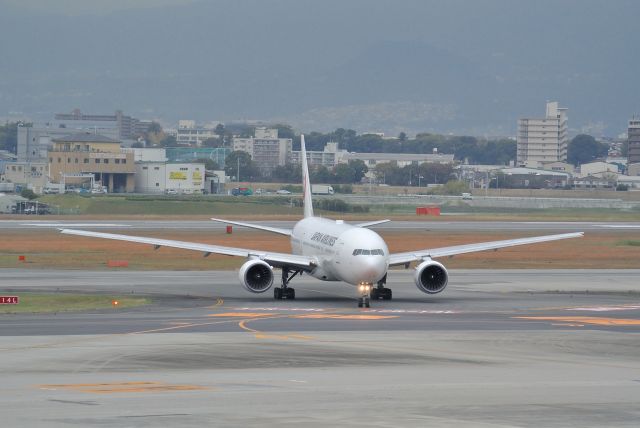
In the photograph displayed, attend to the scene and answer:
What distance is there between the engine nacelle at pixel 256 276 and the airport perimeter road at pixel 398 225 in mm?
56948

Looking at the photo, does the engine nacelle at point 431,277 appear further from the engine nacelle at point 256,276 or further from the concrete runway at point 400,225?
the concrete runway at point 400,225

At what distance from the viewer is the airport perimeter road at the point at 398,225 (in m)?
111

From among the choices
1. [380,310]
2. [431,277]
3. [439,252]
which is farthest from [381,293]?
[380,310]

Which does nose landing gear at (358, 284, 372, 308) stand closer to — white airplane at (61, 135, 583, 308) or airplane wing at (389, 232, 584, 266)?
white airplane at (61, 135, 583, 308)

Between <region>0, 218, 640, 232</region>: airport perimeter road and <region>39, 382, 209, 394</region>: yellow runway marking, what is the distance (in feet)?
262

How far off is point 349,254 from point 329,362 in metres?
16.7

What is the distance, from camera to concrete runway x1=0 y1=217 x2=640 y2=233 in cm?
11125

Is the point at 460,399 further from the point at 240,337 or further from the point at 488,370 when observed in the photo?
the point at 240,337

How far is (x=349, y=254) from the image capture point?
163ft

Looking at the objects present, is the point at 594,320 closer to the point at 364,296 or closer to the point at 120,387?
the point at 364,296

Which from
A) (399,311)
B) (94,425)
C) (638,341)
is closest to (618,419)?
(94,425)

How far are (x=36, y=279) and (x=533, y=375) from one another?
3660cm

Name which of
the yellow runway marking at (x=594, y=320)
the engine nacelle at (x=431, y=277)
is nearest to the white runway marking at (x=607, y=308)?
the yellow runway marking at (x=594, y=320)

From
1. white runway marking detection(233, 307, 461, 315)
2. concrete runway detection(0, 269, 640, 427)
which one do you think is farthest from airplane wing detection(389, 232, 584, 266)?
white runway marking detection(233, 307, 461, 315)
